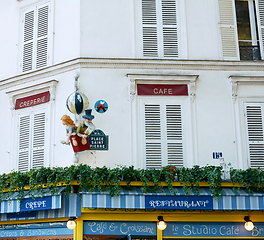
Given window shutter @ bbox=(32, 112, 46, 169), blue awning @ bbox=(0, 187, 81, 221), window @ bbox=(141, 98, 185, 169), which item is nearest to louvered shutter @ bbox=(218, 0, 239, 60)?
window @ bbox=(141, 98, 185, 169)

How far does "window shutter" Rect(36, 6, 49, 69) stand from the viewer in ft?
39.9

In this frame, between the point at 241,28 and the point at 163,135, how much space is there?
3.90m

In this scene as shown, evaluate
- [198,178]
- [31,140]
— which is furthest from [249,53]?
[31,140]

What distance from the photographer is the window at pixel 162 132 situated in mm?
10953

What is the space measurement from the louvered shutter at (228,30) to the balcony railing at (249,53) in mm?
248

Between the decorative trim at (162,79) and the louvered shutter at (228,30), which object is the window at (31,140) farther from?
the louvered shutter at (228,30)

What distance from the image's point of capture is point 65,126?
36.6ft

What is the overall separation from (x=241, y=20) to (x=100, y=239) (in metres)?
7.09

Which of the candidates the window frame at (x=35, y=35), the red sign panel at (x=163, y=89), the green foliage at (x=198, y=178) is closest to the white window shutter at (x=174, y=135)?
the red sign panel at (x=163, y=89)

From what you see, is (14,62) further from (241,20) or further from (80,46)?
(241,20)

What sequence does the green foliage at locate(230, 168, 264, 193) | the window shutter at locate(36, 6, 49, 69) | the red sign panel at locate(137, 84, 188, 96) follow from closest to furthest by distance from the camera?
the green foliage at locate(230, 168, 264, 193)
the red sign panel at locate(137, 84, 188, 96)
the window shutter at locate(36, 6, 49, 69)

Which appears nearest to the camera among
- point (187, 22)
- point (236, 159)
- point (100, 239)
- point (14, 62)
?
point (100, 239)

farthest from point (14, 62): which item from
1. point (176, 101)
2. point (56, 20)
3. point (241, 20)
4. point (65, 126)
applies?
point (241, 20)

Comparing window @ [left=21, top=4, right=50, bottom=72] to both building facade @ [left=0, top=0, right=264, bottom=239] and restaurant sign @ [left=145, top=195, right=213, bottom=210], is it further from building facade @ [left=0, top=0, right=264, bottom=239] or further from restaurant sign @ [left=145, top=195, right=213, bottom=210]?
restaurant sign @ [left=145, top=195, right=213, bottom=210]
